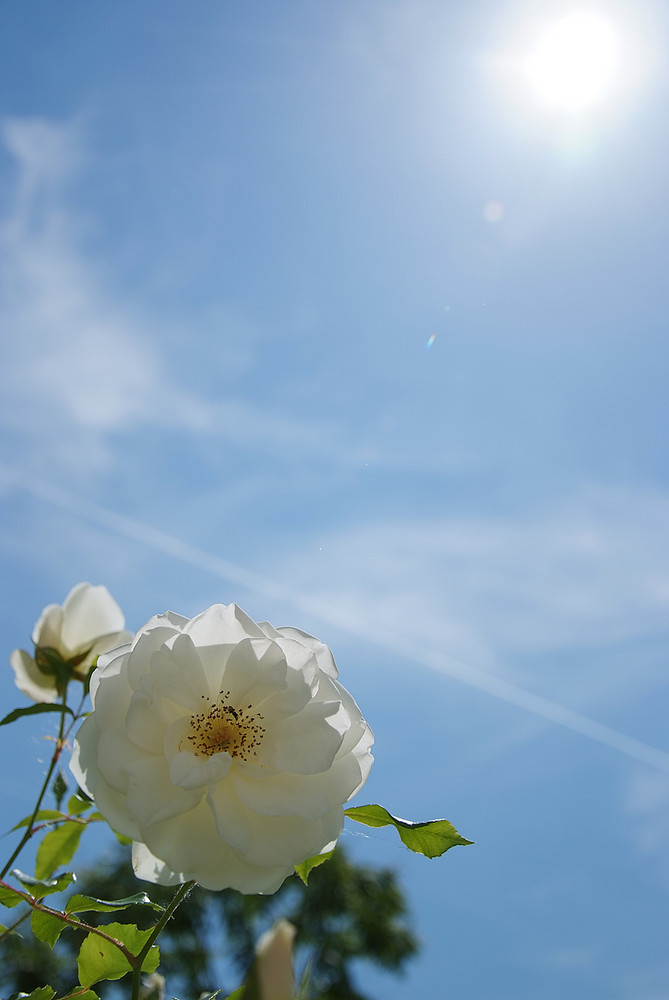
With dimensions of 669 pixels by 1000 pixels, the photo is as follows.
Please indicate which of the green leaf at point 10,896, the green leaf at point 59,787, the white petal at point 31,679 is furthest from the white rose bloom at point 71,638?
the green leaf at point 10,896

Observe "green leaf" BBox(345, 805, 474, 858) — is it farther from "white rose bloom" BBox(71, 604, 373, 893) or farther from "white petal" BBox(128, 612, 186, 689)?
"white petal" BBox(128, 612, 186, 689)

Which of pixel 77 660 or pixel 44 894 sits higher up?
pixel 77 660

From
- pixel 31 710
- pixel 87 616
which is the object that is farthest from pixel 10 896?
pixel 87 616

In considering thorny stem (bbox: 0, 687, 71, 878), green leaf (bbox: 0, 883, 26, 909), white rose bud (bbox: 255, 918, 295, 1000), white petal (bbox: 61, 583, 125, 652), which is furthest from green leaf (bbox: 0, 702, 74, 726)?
white rose bud (bbox: 255, 918, 295, 1000)

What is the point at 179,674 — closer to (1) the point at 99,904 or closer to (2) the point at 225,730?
(2) the point at 225,730

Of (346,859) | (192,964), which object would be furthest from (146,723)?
(346,859)

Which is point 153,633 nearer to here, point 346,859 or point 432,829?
point 432,829
